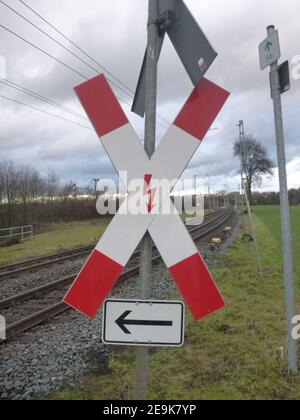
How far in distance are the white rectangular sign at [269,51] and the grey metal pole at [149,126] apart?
2176mm

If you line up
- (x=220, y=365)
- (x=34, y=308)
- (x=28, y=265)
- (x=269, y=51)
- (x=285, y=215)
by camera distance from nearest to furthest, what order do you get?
1. (x=269, y=51)
2. (x=285, y=215)
3. (x=220, y=365)
4. (x=34, y=308)
5. (x=28, y=265)

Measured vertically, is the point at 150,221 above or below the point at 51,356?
above

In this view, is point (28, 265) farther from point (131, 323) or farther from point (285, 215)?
point (131, 323)

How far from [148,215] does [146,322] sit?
0.58m

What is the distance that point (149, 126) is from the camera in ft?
6.63

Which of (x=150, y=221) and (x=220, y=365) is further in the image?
(x=220, y=365)

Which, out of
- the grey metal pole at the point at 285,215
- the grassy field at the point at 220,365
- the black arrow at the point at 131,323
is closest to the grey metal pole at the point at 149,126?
the black arrow at the point at 131,323

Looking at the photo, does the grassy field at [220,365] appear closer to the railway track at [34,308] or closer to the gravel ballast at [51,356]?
the gravel ballast at [51,356]

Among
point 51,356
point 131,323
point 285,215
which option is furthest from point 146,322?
point 51,356

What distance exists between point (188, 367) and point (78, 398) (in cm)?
133

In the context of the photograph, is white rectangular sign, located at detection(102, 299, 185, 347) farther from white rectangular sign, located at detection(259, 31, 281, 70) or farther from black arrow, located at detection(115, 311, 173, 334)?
white rectangular sign, located at detection(259, 31, 281, 70)
